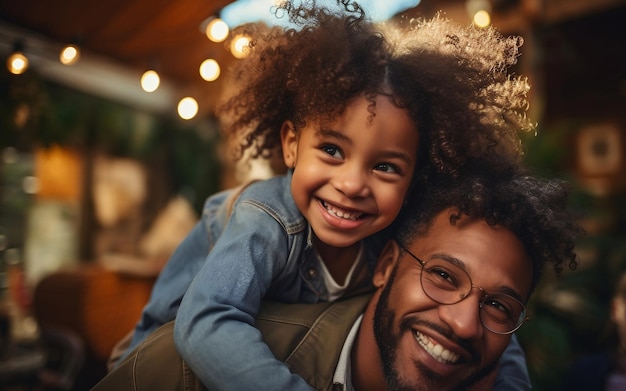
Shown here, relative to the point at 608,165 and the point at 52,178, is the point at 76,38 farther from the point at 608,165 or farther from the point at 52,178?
the point at 608,165

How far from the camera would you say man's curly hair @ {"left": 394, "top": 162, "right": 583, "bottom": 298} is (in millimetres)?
1624

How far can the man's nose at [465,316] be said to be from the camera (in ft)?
4.96

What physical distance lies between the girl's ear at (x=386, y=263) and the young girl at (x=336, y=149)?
7cm

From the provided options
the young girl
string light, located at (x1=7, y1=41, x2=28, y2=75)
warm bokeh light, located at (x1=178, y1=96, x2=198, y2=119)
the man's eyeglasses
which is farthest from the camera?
warm bokeh light, located at (x1=178, y1=96, x2=198, y2=119)

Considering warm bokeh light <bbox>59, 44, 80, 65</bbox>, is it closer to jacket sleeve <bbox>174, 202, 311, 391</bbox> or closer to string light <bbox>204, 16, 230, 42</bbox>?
string light <bbox>204, 16, 230, 42</bbox>

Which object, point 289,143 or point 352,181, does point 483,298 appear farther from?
point 289,143

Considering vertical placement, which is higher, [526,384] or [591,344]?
[526,384]

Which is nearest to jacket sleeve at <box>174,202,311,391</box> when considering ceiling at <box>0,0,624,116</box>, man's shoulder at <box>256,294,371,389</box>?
man's shoulder at <box>256,294,371,389</box>

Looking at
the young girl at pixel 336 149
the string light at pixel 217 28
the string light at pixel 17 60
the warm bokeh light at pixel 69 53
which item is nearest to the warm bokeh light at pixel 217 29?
the string light at pixel 217 28

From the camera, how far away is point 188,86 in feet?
26.7

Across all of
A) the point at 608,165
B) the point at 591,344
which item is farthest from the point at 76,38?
the point at 608,165

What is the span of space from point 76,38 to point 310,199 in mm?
3497

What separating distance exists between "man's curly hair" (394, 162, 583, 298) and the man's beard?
0.74 ft

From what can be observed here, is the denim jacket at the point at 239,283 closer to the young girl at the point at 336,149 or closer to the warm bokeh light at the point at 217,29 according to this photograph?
the young girl at the point at 336,149
